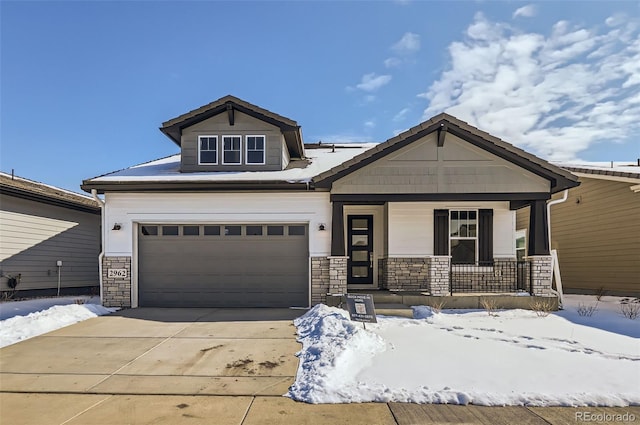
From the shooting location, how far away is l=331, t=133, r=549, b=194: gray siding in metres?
10.8

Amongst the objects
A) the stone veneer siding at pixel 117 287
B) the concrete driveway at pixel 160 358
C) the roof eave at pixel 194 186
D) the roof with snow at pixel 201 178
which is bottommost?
the concrete driveway at pixel 160 358

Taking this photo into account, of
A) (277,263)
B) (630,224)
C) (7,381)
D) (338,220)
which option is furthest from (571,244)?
(7,381)

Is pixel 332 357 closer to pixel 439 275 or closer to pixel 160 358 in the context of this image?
pixel 160 358

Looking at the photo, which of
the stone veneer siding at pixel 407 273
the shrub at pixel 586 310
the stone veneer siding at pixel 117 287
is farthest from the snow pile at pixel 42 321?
the shrub at pixel 586 310

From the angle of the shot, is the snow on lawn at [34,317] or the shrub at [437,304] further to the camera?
the shrub at [437,304]

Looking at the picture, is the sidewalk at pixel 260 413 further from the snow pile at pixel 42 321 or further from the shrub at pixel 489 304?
the shrub at pixel 489 304

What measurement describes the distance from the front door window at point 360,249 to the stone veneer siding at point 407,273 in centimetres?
117

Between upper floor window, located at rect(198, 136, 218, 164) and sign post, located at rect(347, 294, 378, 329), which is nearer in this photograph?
sign post, located at rect(347, 294, 378, 329)

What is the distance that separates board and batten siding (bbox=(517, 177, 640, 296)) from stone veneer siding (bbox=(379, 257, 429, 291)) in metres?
6.29

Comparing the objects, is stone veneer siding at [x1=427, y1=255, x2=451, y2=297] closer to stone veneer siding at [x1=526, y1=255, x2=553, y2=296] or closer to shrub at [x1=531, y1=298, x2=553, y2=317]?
shrub at [x1=531, y1=298, x2=553, y2=317]

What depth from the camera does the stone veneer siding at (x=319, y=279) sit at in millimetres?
11172

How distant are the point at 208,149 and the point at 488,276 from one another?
956 cm

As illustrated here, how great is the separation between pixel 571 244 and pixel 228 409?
14.5m

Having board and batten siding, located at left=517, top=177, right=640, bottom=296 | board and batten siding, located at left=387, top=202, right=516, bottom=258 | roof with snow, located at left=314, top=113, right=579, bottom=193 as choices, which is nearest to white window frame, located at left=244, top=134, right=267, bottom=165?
roof with snow, located at left=314, top=113, right=579, bottom=193
